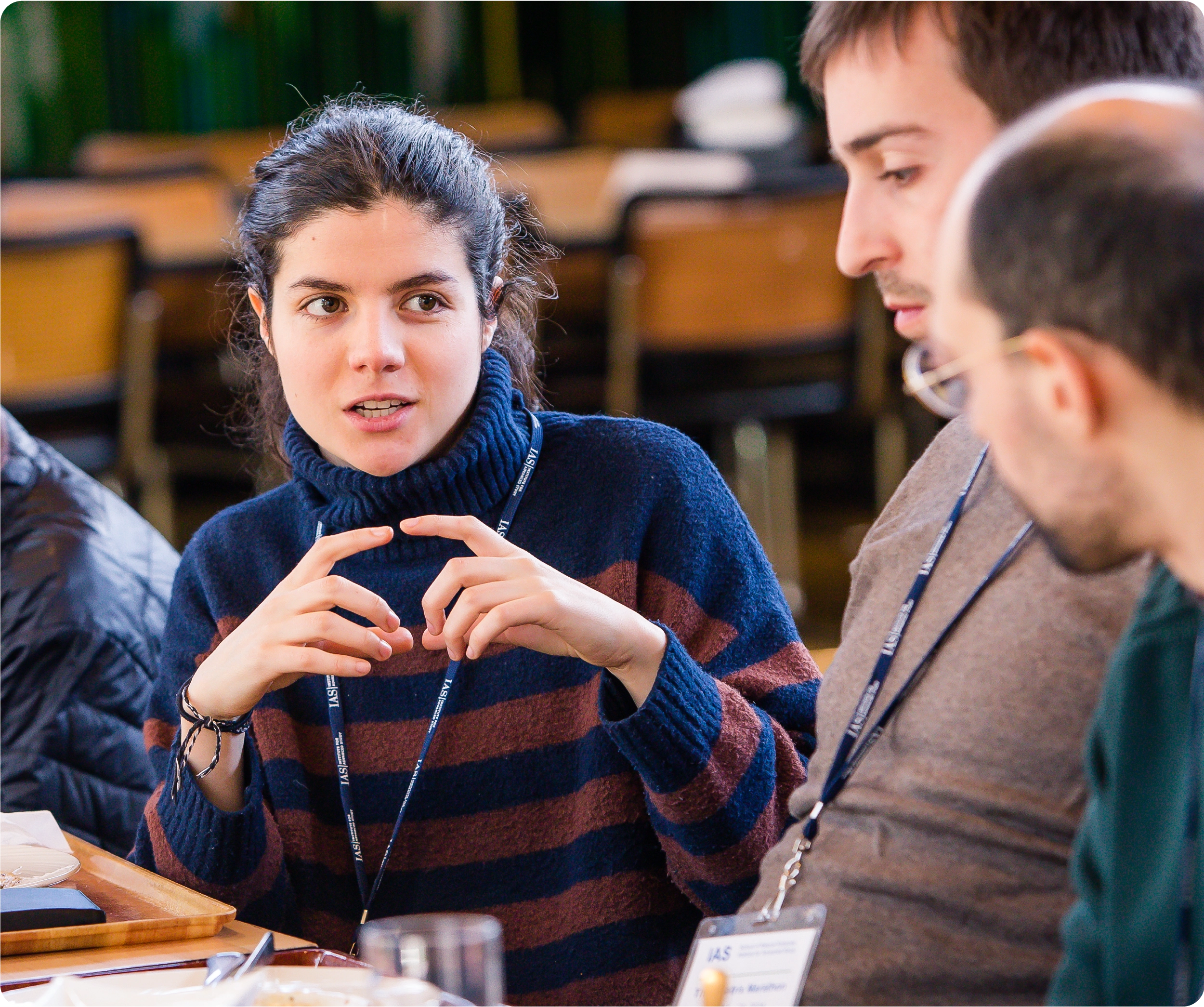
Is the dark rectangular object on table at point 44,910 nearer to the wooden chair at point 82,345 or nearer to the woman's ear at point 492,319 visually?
the woman's ear at point 492,319

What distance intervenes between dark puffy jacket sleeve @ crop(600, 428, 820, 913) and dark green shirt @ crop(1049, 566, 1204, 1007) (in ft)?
1.65

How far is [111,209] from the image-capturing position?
5000 millimetres

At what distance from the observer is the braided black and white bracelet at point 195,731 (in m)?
1.44

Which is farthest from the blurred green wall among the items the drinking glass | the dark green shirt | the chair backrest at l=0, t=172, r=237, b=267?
the drinking glass

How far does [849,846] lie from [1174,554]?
44cm

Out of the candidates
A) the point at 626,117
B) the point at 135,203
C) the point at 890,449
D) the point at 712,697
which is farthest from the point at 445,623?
the point at 626,117

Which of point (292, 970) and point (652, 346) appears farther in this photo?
point (652, 346)

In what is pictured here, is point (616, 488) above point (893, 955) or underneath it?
above

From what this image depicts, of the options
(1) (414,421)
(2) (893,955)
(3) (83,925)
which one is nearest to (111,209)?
(1) (414,421)

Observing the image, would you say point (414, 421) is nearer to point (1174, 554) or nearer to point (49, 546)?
point (49, 546)

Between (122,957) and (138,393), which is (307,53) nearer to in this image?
(138,393)

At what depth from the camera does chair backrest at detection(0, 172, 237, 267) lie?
4742 millimetres

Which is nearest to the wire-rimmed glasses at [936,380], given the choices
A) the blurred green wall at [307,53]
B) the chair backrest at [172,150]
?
the chair backrest at [172,150]

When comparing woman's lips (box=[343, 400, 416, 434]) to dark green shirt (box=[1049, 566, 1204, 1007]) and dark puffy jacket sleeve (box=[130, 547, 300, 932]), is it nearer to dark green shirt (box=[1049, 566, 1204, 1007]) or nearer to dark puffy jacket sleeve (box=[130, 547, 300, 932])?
dark puffy jacket sleeve (box=[130, 547, 300, 932])
